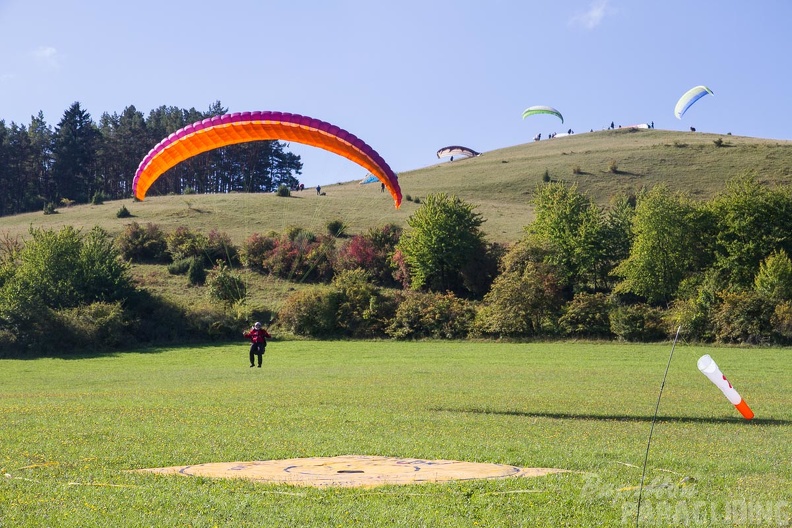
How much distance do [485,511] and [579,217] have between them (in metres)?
57.4

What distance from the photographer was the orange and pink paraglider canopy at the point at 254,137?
1043 inches

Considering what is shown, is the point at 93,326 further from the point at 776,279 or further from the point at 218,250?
the point at 776,279

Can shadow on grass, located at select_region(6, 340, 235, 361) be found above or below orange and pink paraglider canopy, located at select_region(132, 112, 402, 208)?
below

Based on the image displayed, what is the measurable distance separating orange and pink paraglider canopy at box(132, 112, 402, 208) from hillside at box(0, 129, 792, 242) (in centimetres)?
4725

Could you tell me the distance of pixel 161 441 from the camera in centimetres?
1494

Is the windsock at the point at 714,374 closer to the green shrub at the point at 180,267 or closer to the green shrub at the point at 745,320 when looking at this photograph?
the green shrub at the point at 745,320

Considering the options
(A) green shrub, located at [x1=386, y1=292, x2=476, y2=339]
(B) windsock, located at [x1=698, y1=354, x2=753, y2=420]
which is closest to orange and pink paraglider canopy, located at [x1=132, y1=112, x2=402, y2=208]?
(B) windsock, located at [x1=698, y1=354, x2=753, y2=420]

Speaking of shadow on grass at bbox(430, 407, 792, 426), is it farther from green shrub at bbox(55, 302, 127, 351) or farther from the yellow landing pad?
green shrub at bbox(55, 302, 127, 351)

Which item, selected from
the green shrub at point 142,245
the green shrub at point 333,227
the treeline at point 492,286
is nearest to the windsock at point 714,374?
the treeline at point 492,286

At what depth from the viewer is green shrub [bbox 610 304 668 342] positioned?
167 ft

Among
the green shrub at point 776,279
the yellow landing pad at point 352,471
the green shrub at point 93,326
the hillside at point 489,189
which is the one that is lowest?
the yellow landing pad at point 352,471

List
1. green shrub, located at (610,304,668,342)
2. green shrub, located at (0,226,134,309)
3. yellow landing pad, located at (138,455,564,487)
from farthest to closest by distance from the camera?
green shrub, located at (0,226,134,309) → green shrub, located at (610,304,668,342) → yellow landing pad, located at (138,455,564,487)

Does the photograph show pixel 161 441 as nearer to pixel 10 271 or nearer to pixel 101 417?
pixel 101 417

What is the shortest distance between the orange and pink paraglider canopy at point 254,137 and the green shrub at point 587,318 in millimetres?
28474
